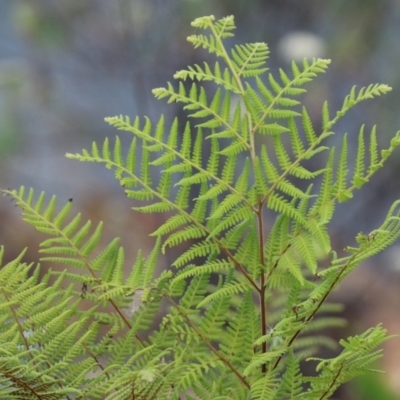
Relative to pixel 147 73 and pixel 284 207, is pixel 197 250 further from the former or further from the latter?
pixel 147 73

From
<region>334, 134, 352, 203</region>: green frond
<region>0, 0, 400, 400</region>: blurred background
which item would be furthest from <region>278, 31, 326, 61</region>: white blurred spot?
<region>334, 134, 352, 203</region>: green frond

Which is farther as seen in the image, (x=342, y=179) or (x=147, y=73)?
(x=147, y=73)

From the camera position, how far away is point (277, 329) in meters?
0.28

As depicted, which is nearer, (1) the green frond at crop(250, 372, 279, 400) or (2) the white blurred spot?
(1) the green frond at crop(250, 372, 279, 400)

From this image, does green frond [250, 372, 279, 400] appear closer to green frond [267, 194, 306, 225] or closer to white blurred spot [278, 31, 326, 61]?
green frond [267, 194, 306, 225]

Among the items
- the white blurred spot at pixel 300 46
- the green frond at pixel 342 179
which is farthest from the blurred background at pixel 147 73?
the green frond at pixel 342 179

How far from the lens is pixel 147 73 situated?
3.19ft

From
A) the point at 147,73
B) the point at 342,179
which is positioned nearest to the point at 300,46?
the point at 147,73

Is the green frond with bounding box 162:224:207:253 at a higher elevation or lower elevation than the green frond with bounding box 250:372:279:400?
higher

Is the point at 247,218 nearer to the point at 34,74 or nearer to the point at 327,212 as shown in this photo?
the point at 327,212

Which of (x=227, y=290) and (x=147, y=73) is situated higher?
(x=147, y=73)

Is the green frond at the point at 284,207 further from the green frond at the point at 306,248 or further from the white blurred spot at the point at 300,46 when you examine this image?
the white blurred spot at the point at 300,46

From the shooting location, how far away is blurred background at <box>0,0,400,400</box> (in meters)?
0.96

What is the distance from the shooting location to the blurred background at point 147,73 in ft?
3.13
